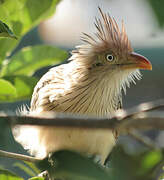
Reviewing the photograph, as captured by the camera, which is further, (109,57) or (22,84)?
(109,57)

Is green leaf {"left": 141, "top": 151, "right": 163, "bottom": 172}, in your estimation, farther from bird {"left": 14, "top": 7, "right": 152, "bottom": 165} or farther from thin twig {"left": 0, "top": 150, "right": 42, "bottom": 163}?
bird {"left": 14, "top": 7, "right": 152, "bottom": 165}

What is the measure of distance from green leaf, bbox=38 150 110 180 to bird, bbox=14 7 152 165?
43.2 inches

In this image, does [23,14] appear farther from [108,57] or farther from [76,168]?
[76,168]

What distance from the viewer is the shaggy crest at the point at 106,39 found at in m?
2.17

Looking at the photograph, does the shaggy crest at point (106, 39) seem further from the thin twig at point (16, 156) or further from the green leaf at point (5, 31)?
the green leaf at point (5, 31)

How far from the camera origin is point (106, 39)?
221cm

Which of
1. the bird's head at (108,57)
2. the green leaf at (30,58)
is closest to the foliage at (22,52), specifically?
the green leaf at (30,58)

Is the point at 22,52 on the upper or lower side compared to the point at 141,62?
upper

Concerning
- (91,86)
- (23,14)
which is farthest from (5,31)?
(91,86)

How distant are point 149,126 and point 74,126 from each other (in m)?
0.15

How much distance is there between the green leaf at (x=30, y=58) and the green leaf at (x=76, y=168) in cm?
104

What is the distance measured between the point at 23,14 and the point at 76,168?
1.01 metres

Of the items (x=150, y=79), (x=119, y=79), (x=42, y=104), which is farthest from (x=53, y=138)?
(x=150, y=79)

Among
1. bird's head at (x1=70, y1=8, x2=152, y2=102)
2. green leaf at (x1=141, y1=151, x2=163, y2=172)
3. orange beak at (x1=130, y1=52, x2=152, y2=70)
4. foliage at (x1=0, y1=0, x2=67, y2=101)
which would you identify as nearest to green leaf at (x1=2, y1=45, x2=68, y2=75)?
foliage at (x1=0, y1=0, x2=67, y2=101)
